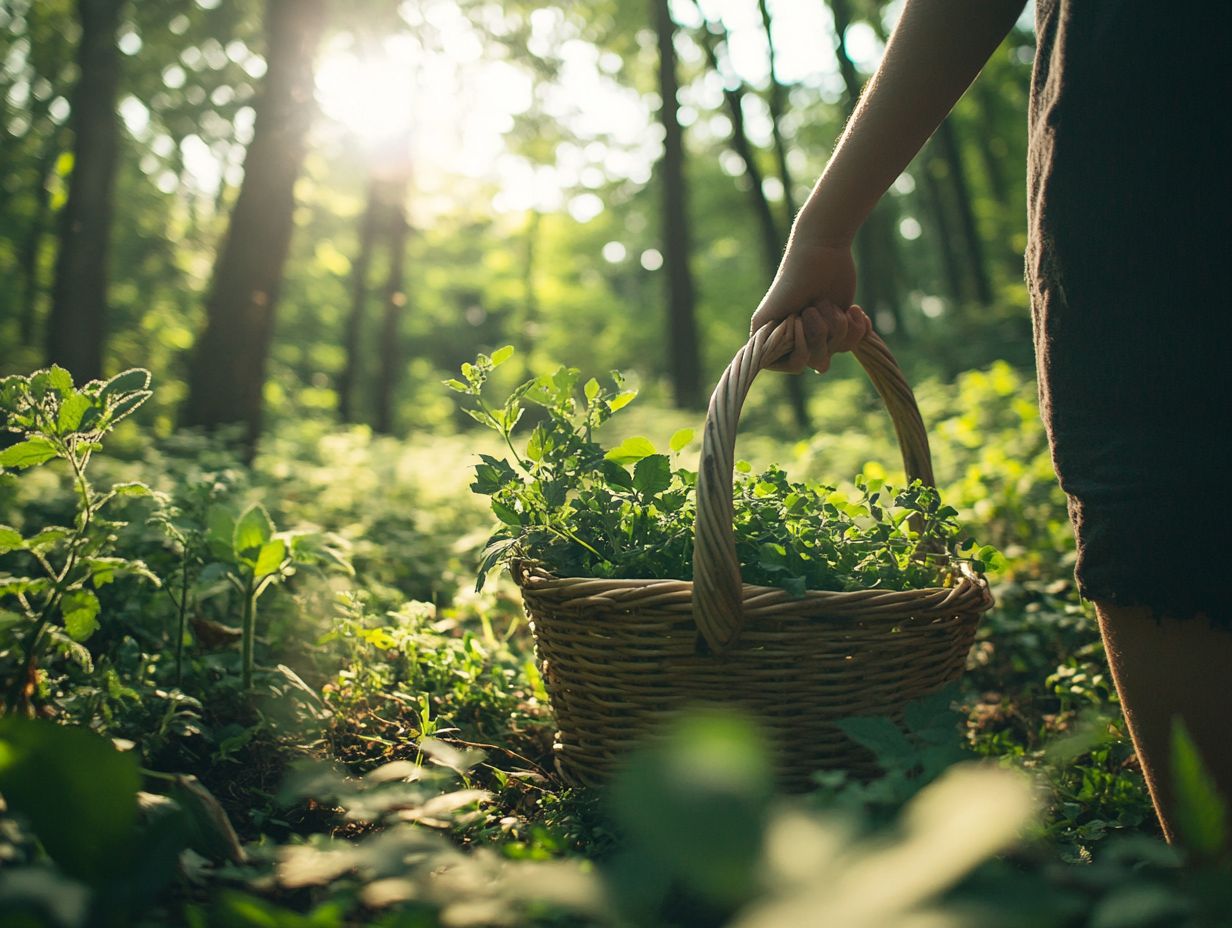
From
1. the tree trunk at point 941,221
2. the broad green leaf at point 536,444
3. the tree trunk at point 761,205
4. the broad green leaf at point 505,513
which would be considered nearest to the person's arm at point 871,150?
the broad green leaf at point 536,444

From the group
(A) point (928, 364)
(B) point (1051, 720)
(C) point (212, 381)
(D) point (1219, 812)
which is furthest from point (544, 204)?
(D) point (1219, 812)

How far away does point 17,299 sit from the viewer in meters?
12.7

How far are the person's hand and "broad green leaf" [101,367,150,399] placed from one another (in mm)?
1115

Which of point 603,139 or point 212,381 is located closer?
point 212,381

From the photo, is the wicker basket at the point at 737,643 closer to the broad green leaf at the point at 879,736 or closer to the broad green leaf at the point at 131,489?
the broad green leaf at the point at 879,736

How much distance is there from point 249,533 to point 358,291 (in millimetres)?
13788

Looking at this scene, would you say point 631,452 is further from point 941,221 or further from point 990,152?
point 990,152

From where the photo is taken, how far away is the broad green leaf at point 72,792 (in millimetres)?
750

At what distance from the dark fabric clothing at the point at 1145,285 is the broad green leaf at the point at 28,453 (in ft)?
5.56

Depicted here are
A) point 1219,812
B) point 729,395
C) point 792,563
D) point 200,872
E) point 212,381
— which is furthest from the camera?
point 212,381

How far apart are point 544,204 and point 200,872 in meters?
20.5

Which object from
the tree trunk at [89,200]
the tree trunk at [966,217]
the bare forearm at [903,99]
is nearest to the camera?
the bare forearm at [903,99]

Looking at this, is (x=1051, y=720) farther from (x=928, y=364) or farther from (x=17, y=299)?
(x=17, y=299)

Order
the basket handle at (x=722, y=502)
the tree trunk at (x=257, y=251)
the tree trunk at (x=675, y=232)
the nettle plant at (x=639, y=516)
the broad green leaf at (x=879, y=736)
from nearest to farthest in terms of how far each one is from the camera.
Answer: the broad green leaf at (x=879, y=736) < the basket handle at (x=722, y=502) < the nettle plant at (x=639, y=516) < the tree trunk at (x=257, y=251) < the tree trunk at (x=675, y=232)
